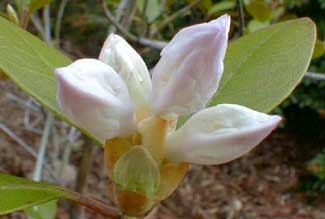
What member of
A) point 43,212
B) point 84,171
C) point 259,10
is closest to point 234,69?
point 43,212

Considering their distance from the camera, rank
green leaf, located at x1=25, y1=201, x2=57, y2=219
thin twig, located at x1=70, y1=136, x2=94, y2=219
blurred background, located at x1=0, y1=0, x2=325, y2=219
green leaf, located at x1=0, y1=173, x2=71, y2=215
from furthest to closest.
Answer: blurred background, located at x1=0, y1=0, x2=325, y2=219 < thin twig, located at x1=70, y1=136, x2=94, y2=219 < green leaf, located at x1=25, y1=201, x2=57, y2=219 < green leaf, located at x1=0, y1=173, x2=71, y2=215

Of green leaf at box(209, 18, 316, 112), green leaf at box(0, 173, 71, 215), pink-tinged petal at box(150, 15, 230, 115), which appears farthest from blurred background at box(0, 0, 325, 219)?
pink-tinged petal at box(150, 15, 230, 115)

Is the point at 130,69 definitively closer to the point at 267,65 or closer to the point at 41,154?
the point at 267,65

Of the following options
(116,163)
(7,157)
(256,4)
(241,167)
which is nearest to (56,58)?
(116,163)

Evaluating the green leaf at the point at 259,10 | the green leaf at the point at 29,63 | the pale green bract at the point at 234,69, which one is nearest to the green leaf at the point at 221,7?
the green leaf at the point at 259,10

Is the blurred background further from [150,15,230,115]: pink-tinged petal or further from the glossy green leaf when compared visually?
[150,15,230,115]: pink-tinged petal

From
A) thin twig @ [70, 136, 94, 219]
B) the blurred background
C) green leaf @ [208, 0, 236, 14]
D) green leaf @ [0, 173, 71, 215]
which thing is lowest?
the blurred background

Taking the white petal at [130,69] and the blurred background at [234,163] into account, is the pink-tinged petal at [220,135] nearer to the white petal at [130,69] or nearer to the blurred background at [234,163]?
the white petal at [130,69]
